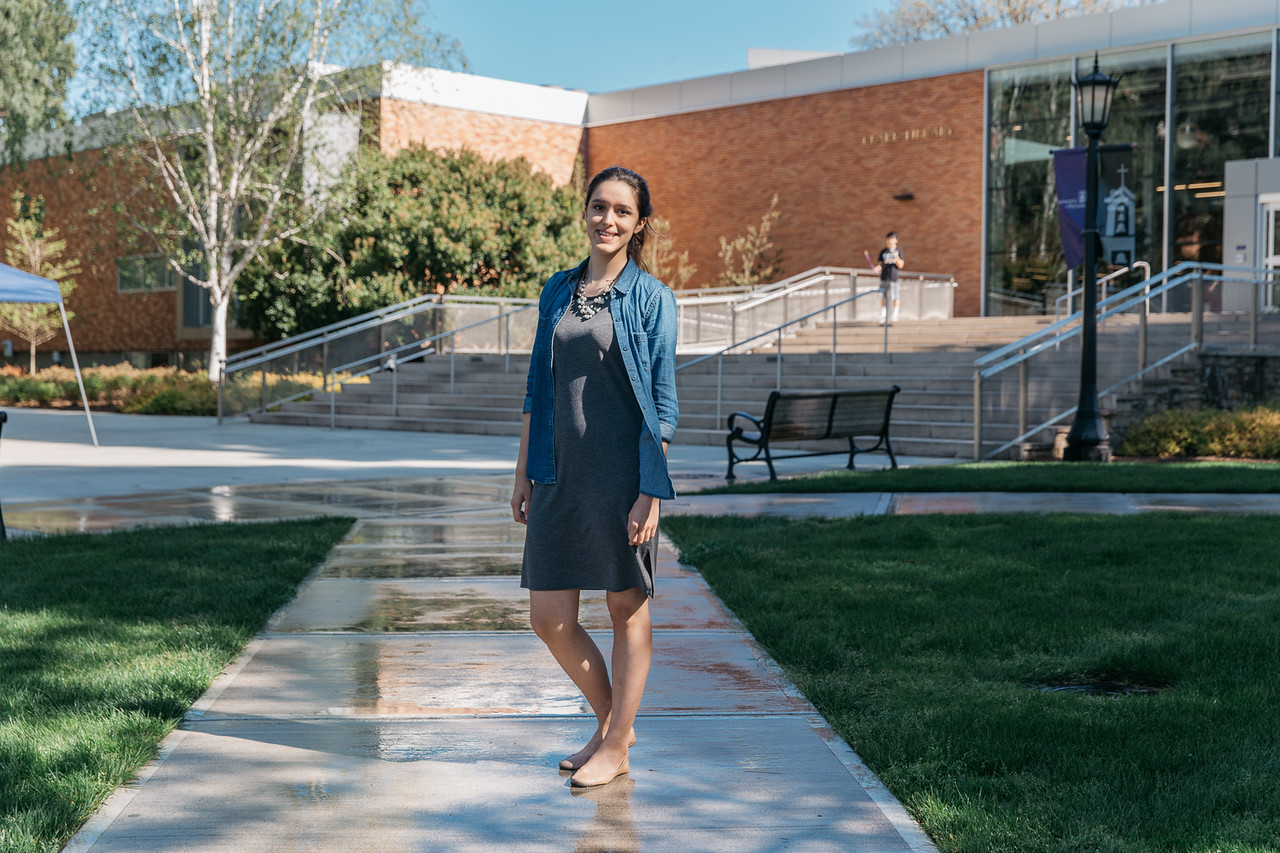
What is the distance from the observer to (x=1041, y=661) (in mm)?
5078

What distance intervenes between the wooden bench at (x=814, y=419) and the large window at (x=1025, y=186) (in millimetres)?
15952

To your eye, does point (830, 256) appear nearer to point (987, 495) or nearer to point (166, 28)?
point (166, 28)

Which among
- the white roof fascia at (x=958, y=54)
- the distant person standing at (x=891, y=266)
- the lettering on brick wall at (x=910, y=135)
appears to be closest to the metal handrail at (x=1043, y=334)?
the distant person standing at (x=891, y=266)

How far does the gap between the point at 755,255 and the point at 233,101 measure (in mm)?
13066

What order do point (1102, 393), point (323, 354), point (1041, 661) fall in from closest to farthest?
point (1041, 661)
point (1102, 393)
point (323, 354)

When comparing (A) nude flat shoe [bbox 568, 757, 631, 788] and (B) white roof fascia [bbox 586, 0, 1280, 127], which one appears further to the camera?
(B) white roof fascia [bbox 586, 0, 1280, 127]

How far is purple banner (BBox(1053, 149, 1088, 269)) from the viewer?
75.4ft

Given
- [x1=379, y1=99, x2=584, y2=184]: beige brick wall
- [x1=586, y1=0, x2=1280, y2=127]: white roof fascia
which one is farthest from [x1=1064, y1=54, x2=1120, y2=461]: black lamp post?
[x1=379, y1=99, x2=584, y2=184]: beige brick wall

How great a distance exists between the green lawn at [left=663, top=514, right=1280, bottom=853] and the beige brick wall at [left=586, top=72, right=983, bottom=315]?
875 inches

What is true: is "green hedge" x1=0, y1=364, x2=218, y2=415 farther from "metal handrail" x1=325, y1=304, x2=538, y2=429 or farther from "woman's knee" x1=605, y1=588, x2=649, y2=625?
"woman's knee" x1=605, y1=588, x2=649, y2=625

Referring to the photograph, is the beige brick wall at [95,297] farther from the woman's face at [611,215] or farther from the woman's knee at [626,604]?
the woman's knee at [626,604]

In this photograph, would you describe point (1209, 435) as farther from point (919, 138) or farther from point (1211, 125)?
point (919, 138)

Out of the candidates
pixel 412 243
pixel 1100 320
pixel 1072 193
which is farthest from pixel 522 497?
pixel 412 243

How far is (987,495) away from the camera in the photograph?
10766mm
